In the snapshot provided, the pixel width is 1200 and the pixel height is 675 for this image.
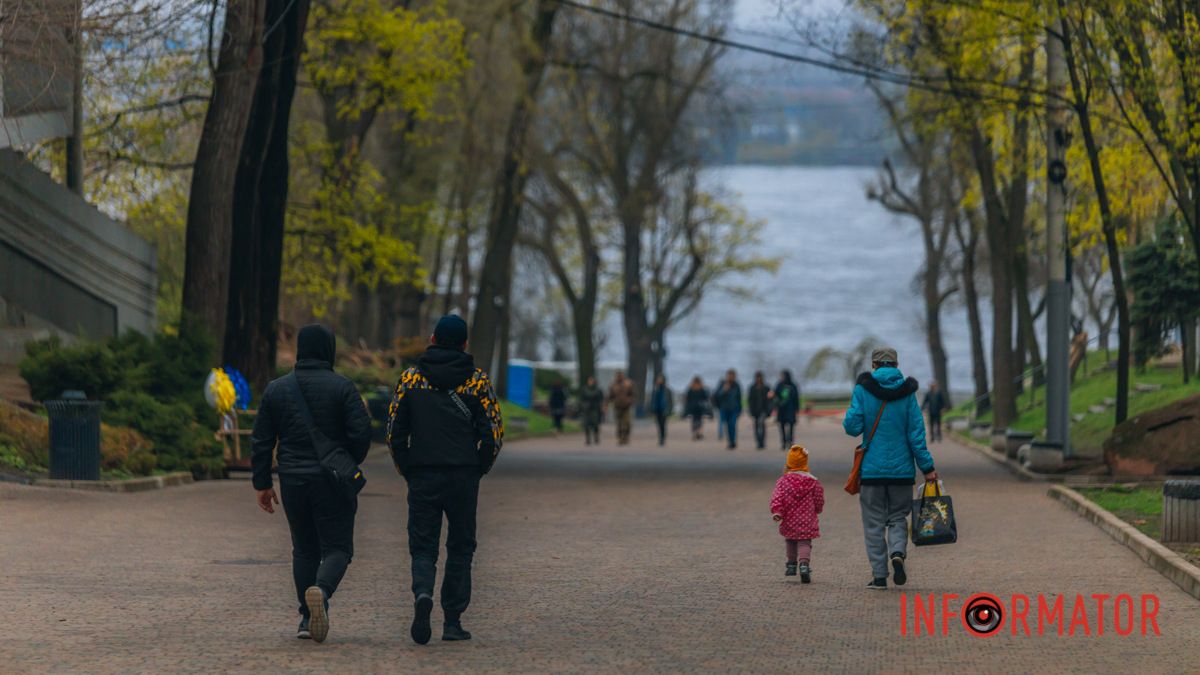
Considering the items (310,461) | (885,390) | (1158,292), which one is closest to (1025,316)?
(1158,292)

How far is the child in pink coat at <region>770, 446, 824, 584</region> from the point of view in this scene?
1304cm

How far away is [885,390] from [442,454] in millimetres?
4090

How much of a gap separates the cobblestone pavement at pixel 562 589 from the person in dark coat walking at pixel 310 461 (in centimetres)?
39

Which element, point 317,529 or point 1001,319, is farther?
point 1001,319

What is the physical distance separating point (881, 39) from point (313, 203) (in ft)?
41.8

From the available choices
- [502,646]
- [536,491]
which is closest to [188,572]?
[502,646]

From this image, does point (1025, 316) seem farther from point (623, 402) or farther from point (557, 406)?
point (557, 406)

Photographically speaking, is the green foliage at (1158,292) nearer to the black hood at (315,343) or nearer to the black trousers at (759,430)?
the black trousers at (759,430)

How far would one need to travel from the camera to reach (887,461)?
12.7 meters

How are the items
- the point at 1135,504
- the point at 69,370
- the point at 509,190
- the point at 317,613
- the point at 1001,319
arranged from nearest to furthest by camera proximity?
the point at 317,613
the point at 1135,504
the point at 69,370
the point at 1001,319
the point at 509,190

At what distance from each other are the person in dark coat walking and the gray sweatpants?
427 cm

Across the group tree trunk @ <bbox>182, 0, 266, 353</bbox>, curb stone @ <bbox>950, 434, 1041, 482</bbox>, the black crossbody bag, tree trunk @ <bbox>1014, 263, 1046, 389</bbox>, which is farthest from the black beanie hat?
tree trunk @ <bbox>1014, 263, 1046, 389</bbox>

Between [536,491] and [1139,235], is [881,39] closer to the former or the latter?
[536,491]

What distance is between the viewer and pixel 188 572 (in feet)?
43.7
